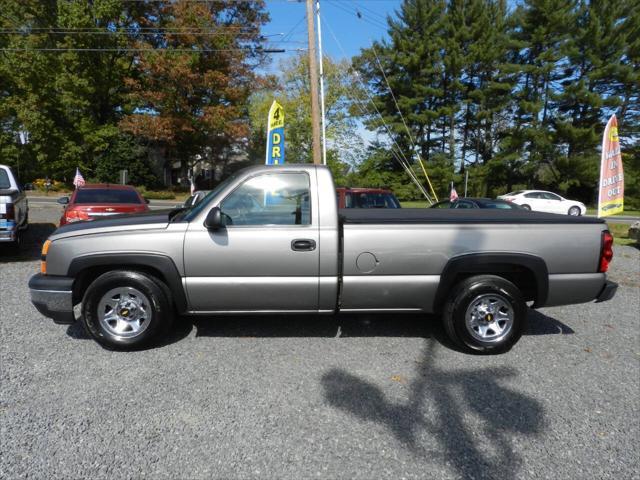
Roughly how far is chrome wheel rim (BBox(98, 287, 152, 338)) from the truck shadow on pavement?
1847 mm

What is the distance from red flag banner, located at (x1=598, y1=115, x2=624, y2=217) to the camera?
27.8ft

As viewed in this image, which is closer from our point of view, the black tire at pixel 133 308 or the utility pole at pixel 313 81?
the black tire at pixel 133 308

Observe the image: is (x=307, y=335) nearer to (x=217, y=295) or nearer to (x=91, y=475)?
(x=217, y=295)

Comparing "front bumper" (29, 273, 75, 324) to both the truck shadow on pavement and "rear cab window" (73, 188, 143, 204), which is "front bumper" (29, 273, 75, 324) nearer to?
the truck shadow on pavement

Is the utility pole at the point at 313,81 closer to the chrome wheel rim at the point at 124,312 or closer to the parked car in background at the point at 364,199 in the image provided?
the parked car in background at the point at 364,199

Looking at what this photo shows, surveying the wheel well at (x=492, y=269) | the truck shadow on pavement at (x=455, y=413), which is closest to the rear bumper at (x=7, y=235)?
the truck shadow on pavement at (x=455, y=413)

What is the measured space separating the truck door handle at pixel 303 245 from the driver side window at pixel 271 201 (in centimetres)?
18

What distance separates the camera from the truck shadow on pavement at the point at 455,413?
8.20 ft

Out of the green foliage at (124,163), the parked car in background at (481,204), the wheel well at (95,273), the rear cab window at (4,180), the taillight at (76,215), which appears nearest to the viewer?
the wheel well at (95,273)

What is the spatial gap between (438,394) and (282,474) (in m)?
1.46

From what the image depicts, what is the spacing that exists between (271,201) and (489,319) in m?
2.44

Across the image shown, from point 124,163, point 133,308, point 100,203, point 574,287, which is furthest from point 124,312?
point 124,163

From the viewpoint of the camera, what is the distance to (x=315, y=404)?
9.98ft

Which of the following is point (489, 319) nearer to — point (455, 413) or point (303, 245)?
point (455, 413)
